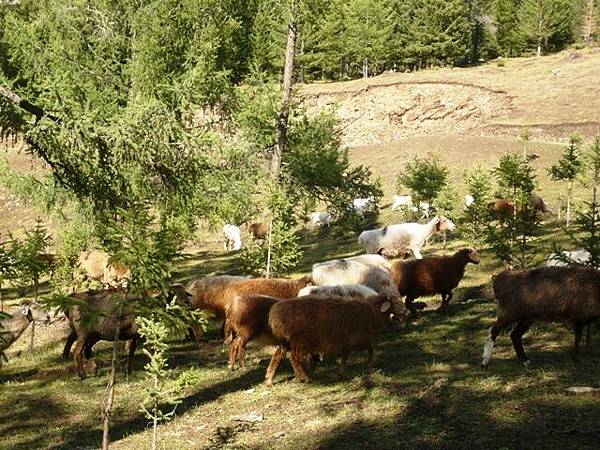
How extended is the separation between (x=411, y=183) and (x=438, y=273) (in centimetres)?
1314

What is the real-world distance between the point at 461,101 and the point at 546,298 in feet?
187

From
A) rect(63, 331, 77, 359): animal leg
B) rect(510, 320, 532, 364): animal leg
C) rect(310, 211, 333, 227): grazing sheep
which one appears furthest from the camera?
rect(310, 211, 333, 227): grazing sheep

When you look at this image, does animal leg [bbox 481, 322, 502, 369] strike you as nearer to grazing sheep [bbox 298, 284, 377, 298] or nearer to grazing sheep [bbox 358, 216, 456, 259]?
grazing sheep [bbox 298, 284, 377, 298]

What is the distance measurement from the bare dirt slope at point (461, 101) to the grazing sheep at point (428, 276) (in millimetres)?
41495

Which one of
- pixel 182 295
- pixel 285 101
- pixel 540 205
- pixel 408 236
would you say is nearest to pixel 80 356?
pixel 182 295

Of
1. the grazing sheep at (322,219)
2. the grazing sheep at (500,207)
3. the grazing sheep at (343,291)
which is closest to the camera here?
the grazing sheep at (343,291)

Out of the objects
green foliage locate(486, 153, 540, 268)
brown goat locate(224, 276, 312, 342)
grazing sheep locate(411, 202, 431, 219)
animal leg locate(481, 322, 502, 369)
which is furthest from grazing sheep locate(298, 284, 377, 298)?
grazing sheep locate(411, 202, 431, 219)

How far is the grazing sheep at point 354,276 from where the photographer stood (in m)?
16.4

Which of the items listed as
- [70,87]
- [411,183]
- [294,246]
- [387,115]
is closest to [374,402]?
[294,246]

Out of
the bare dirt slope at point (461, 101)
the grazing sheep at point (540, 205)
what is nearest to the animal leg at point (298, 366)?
the grazing sheep at point (540, 205)

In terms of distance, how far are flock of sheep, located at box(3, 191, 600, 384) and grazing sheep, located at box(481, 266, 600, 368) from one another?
0.05 ft

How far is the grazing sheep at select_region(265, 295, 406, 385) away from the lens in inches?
469

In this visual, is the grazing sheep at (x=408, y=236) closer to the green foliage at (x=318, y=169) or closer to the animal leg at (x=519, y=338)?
the green foliage at (x=318, y=169)

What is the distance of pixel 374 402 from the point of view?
10.2m
